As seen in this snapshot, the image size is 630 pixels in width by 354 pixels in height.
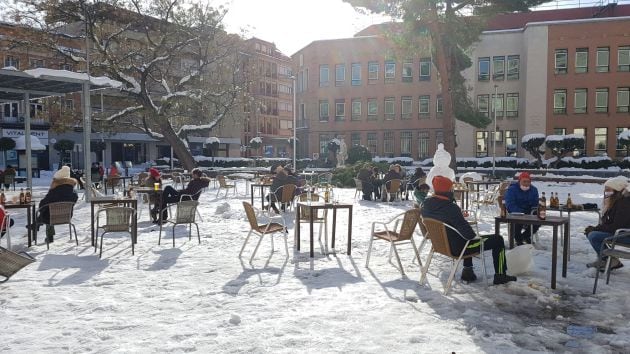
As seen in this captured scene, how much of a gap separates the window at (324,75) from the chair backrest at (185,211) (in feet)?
139

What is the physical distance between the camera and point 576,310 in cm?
505

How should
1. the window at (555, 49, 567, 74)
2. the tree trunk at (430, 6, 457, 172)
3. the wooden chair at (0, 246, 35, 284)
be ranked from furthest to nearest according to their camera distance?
1. the window at (555, 49, 567, 74)
2. the tree trunk at (430, 6, 457, 172)
3. the wooden chair at (0, 246, 35, 284)

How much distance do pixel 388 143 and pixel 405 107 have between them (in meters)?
3.94

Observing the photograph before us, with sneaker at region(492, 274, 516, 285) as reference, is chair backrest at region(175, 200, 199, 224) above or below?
above

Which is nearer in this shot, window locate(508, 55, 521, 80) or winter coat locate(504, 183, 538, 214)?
winter coat locate(504, 183, 538, 214)

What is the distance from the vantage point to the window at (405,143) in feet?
154

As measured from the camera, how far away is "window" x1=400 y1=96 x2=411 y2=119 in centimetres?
4706

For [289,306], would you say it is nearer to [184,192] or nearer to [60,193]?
[60,193]

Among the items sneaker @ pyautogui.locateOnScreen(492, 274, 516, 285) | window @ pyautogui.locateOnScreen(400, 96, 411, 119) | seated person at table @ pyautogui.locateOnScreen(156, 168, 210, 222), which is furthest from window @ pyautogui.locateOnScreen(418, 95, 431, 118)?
sneaker @ pyautogui.locateOnScreen(492, 274, 516, 285)

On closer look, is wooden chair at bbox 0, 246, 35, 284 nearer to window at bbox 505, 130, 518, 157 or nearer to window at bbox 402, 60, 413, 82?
window at bbox 505, 130, 518, 157

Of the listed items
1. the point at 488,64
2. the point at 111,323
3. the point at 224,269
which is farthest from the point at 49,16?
the point at 488,64

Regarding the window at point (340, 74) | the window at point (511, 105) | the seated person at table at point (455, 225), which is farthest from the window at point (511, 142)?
the seated person at table at point (455, 225)

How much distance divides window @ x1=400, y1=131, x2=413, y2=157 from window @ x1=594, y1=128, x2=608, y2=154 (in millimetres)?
15871

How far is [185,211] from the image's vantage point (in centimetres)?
859
